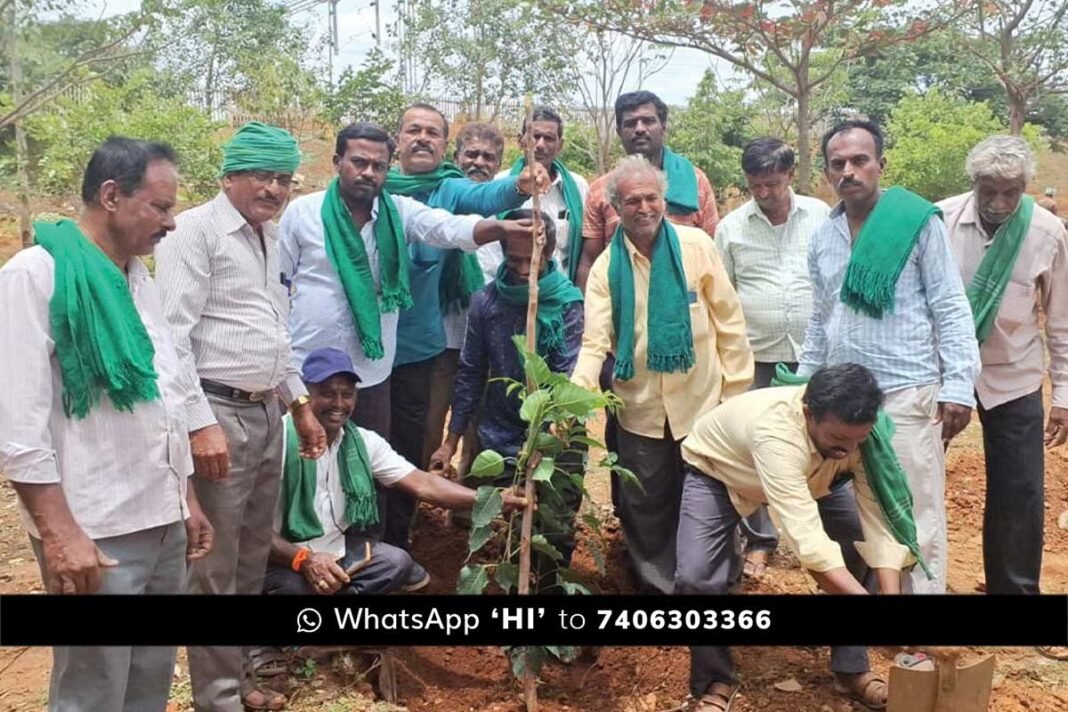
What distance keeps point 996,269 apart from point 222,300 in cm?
270

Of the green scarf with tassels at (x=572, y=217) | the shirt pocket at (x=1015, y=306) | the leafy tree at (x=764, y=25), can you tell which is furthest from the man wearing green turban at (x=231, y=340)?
the leafy tree at (x=764, y=25)

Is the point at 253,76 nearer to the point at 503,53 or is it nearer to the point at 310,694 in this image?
the point at 503,53

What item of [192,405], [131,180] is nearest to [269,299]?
[192,405]

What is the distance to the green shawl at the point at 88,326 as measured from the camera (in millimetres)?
2115

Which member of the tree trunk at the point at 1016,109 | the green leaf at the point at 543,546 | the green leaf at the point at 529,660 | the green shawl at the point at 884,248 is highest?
the tree trunk at the point at 1016,109

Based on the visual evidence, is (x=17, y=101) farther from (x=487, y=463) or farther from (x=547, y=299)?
(x=487, y=463)

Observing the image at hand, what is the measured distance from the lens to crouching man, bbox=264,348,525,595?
3.30 metres

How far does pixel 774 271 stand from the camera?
13.2 feet

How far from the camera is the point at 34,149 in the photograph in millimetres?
16281

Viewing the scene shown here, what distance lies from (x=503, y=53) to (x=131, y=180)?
54.3 feet

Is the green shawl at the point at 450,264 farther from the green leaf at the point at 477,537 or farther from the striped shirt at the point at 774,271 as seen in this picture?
the green leaf at the point at 477,537

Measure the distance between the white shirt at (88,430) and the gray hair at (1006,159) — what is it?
2.76 meters

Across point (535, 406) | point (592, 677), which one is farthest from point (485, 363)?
point (592, 677)

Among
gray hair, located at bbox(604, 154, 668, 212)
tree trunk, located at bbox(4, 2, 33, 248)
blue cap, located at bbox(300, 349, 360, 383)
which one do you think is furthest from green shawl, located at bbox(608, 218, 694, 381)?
tree trunk, located at bbox(4, 2, 33, 248)
